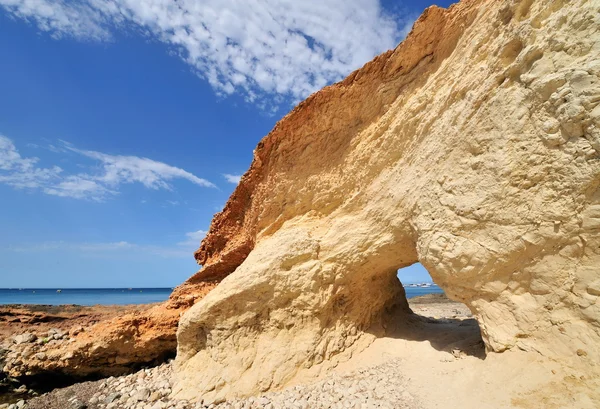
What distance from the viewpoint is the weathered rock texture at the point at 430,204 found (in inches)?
162

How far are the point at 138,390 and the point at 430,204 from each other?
795 centimetres

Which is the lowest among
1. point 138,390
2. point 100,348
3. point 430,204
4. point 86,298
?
point 138,390

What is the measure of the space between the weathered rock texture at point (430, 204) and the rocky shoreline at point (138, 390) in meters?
0.47

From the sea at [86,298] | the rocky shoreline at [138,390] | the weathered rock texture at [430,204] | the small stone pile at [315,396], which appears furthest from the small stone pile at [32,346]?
the sea at [86,298]

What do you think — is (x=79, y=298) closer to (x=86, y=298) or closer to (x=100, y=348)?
(x=86, y=298)

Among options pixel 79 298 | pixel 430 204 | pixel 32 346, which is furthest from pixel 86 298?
pixel 430 204

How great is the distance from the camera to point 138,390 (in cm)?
754

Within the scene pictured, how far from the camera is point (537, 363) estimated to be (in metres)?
4.27

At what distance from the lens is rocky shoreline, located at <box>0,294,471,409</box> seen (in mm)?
5609

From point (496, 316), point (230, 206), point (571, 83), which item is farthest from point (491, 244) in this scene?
point (230, 206)

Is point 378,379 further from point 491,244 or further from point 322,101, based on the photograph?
point 322,101

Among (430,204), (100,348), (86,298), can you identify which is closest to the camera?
(430,204)

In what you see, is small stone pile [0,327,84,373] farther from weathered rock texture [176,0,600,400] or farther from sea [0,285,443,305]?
sea [0,285,443,305]

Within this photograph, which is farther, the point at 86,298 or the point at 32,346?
the point at 86,298
